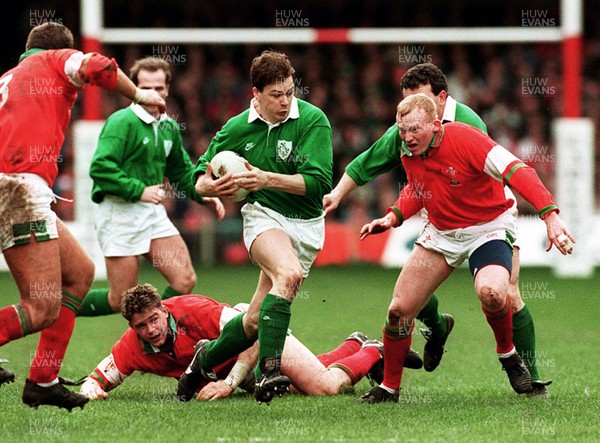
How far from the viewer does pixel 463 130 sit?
632 cm

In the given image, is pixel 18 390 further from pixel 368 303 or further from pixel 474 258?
pixel 368 303

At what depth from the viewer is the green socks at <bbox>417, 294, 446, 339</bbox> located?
7121 mm

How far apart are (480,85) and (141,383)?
512 inches

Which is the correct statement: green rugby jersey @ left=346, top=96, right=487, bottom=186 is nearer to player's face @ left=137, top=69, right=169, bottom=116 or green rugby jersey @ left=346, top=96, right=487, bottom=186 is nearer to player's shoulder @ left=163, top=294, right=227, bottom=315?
player's shoulder @ left=163, top=294, right=227, bottom=315

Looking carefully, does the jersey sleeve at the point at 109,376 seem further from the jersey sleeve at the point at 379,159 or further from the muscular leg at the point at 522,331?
the muscular leg at the point at 522,331

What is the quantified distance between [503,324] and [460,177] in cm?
88

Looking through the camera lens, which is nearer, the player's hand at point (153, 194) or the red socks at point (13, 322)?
the red socks at point (13, 322)

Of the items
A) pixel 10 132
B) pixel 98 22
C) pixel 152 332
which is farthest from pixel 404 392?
pixel 98 22

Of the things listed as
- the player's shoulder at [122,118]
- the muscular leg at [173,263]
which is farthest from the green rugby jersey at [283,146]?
the player's shoulder at [122,118]

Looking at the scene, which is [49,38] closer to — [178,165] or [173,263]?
[173,263]

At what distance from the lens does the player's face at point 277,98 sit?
6.23 m

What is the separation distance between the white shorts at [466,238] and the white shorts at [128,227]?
2461 millimetres

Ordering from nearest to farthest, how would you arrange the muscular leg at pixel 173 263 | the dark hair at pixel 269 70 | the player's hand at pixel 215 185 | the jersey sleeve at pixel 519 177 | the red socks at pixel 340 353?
the jersey sleeve at pixel 519 177 < the player's hand at pixel 215 185 < the dark hair at pixel 269 70 < the red socks at pixel 340 353 < the muscular leg at pixel 173 263

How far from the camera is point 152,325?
6406 millimetres
